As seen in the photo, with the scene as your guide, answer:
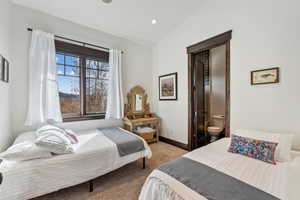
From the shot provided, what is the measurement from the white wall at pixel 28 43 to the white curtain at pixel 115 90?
11.1 inches

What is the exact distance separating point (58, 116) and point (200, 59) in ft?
11.4

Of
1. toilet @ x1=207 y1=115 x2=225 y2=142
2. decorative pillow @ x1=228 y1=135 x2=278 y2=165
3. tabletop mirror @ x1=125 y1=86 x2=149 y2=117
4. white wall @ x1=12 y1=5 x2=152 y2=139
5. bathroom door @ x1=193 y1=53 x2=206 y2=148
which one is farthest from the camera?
tabletop mirror @ x1=125 y1=86 x2=149 y2=117

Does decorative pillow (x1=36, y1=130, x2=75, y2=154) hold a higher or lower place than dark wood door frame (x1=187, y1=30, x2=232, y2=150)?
lower

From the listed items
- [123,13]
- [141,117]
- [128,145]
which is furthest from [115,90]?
[123,13]

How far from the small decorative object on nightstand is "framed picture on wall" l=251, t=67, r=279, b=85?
241cm

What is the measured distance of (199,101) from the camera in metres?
3.27

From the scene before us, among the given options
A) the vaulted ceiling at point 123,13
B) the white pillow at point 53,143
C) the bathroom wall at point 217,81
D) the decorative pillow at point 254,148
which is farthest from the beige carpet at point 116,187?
the vaulted ceiling at point 123,13

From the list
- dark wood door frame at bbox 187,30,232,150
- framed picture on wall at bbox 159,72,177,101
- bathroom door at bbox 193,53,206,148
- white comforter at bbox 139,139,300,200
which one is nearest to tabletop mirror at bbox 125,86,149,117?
framed picture on wall at bbox 159,72,177,101

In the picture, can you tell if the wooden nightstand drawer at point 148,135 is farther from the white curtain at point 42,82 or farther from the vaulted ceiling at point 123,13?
the vaulted ceiling at point 123,13

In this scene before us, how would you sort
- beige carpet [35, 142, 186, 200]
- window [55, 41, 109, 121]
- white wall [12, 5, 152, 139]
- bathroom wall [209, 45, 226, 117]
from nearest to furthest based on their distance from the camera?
beige carpet [35, 142, 186, 200], white wall [12, 5, 152, 139], window [55, 41, 109, 121], bathroom wall [209, 45, 226, 117]

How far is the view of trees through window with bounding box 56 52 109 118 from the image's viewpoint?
112 inches

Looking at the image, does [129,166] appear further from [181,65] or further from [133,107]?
[181,65]

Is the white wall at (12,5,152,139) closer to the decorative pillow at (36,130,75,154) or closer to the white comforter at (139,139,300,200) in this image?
the decorative pillow at (36,130,75,154)

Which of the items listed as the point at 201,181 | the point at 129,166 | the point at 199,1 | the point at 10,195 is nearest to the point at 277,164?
the point at 201,181
